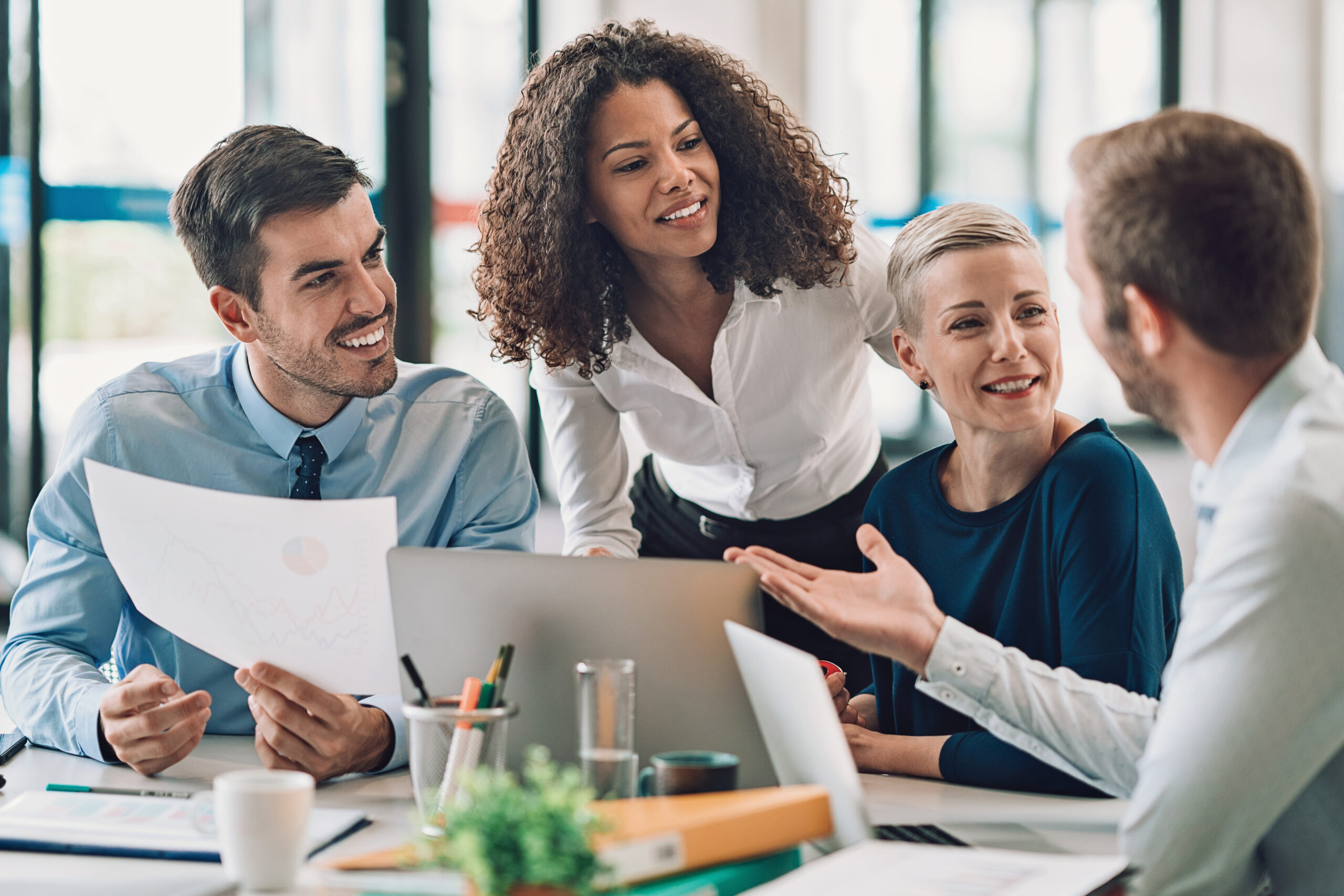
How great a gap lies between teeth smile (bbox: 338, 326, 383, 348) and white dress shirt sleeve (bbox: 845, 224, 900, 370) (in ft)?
2.53

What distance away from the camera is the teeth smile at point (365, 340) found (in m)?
1.68

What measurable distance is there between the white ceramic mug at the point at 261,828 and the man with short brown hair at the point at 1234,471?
0.46m

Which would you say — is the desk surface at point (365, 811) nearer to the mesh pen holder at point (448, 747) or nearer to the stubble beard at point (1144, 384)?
the mesh pen holder at point (448, 747)

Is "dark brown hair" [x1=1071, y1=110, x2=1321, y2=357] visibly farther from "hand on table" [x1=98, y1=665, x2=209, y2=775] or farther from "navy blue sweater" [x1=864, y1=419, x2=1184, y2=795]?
"hand on table" [x1=98, y1=665, x2=209, y2=775]

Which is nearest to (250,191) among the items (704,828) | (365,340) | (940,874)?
(365,340)

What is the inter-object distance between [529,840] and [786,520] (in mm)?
1572

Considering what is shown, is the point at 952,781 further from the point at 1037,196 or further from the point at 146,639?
the point at 1037,196

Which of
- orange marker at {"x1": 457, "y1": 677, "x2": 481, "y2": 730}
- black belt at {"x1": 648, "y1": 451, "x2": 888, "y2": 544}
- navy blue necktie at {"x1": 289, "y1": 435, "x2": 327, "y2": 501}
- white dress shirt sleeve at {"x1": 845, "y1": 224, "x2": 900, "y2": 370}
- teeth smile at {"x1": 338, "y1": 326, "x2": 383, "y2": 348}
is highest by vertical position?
white dress shirt sleeve at {"x1": 845, "y1": 224, "x2": 900, "y2": 370}

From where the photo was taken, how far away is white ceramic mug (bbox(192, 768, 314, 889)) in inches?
36.7

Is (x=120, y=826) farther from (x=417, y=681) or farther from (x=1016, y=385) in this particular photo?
(x=1016, y=385)

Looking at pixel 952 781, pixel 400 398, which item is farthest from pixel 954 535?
pixel 400 398

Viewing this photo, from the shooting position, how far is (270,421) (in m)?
1.68

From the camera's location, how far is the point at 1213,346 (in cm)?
102

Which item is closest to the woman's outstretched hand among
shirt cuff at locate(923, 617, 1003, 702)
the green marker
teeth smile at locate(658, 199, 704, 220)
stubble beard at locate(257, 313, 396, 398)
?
shirt cuff at locate(923, 617, 1003, 702)
